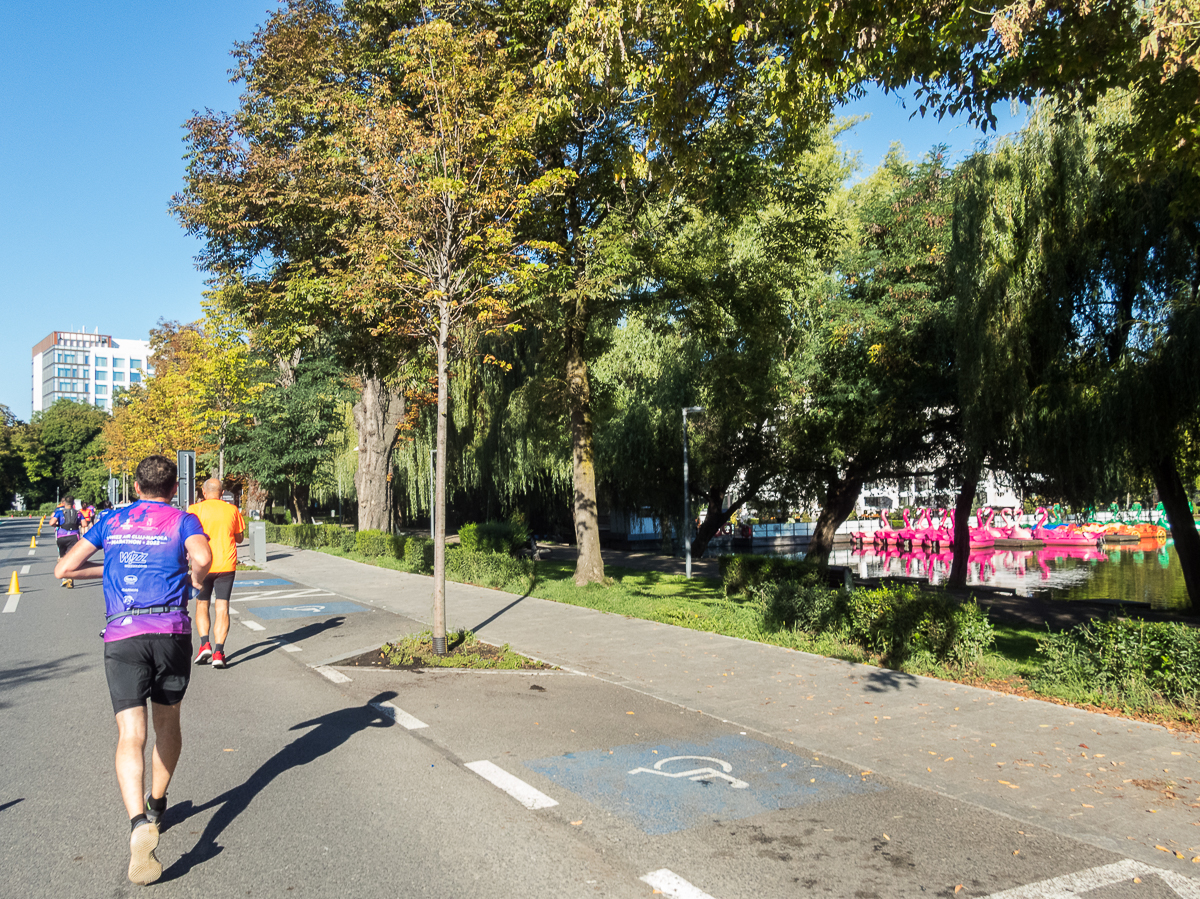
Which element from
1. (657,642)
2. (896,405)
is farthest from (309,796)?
(896,405)

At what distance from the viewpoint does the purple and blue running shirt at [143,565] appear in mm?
4273

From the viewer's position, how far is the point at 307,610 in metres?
14.3

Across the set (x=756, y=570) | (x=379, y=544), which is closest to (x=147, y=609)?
(x=756, y=570)

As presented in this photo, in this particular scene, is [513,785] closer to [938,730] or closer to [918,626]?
[938,730]

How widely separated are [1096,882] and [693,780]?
224 centimetres

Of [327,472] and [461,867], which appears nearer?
[461,867]

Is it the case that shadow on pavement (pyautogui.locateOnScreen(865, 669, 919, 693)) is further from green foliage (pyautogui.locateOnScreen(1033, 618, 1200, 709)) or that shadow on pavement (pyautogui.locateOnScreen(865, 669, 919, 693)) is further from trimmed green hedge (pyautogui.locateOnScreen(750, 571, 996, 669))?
green foliage (pyautogui.locateOnScreen(1033, 618, 1200, 709))

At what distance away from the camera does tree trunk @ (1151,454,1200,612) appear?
1362 cm

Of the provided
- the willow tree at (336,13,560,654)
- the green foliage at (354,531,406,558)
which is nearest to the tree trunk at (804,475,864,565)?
the green foliage at (354,531,406,558)

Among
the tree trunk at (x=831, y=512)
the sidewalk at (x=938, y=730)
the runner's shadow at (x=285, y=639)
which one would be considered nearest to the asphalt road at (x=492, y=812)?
the sidewalk at (x=938, y=730)

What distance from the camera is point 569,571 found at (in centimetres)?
2078

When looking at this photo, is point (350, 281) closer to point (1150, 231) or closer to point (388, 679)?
point (388, 679)

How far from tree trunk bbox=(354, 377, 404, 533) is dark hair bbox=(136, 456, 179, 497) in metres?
23.4

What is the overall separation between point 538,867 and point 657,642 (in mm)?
6352
